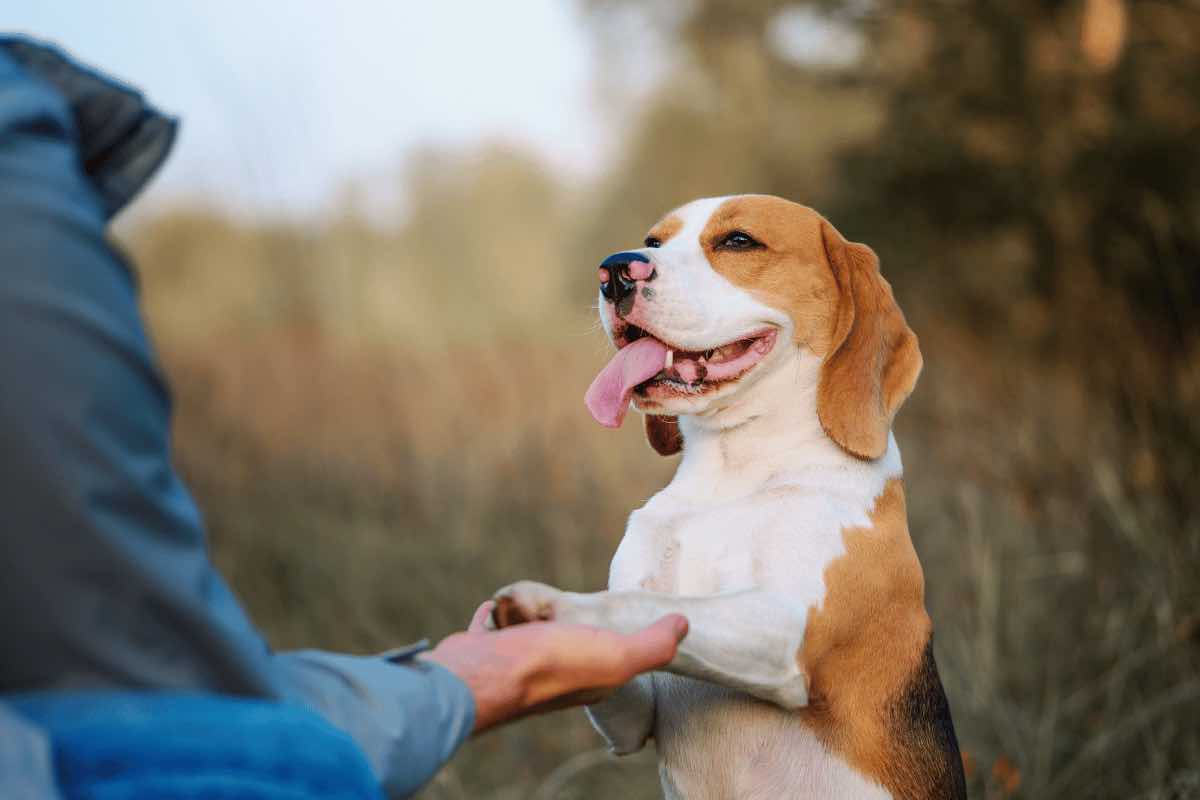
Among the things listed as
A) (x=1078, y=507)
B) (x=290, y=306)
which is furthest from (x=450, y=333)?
(x=1078, y=507)

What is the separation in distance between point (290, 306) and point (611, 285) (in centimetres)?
831

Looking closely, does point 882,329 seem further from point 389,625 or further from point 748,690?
point 389,625

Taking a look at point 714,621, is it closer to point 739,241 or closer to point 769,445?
point 769,445

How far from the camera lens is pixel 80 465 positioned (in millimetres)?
1266

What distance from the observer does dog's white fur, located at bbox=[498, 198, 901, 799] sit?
6.52 feet

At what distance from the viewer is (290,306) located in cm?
1043

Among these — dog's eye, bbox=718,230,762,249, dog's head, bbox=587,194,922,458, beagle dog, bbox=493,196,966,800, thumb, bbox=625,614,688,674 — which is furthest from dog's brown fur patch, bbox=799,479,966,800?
dog's eye, bbox=718,230,762,249

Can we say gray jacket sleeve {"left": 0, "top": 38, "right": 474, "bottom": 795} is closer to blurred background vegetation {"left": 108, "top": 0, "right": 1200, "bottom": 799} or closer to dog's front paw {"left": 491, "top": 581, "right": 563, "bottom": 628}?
dog's front paw {"left": 491, "top": 581, "right": 563, "bottom": 628}

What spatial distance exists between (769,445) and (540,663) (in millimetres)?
947

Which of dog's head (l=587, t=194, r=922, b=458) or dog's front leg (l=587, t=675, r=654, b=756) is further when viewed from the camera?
dog's head (l=587, t=194, r=922, b=458)

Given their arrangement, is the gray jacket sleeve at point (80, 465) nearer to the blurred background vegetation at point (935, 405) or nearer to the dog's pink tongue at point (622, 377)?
the dog's pink tongue at point (622, 377)

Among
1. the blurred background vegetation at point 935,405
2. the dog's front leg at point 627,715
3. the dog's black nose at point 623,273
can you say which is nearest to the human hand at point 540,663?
the dog's front leg at point 627,715

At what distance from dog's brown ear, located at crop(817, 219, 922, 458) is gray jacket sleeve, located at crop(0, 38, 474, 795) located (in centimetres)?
140

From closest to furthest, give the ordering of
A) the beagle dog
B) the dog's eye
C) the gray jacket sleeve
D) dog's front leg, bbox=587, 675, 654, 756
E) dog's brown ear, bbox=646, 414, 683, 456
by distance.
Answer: the gray jacket sleeve, the beagle dog, dog's front leg, bbox=587, 675, 654, 756, the dog's eye, dog's brown ear, bbox=646, 414, 683, 456
